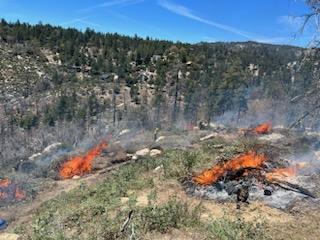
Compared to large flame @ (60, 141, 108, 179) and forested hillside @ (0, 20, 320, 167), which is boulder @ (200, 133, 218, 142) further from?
forested hillside @ (0, 20, 320, 167)

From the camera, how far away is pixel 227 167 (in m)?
14.8

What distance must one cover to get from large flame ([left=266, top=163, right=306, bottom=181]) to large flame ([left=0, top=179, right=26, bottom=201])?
10.9 meters

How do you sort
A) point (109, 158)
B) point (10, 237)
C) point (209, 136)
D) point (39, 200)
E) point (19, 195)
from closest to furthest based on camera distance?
point (10, 237) < point (39, 200) < point (19, 195) < point (109, 158) < point (209, 136)

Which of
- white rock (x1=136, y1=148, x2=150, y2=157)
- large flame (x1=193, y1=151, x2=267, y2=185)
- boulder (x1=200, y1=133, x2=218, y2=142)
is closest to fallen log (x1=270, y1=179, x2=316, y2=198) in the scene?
large flame (x1=193, y1=151, x2=267, y2=185)

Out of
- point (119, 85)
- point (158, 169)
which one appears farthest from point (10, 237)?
point (119, 85)

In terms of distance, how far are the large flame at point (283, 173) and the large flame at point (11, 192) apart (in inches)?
431

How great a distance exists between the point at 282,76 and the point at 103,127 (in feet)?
111

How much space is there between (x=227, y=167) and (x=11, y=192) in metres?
10.7

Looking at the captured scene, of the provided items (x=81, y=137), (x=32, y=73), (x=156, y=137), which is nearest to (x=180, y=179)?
(x=156, y=137)

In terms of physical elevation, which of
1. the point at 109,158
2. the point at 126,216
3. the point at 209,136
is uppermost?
the point at 126,216

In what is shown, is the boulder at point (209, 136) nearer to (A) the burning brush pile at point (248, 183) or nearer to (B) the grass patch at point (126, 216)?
(B) the grass patch at point (126, 216)

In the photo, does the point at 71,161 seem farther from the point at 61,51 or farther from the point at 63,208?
the point at 61,51

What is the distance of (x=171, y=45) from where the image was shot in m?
94.2

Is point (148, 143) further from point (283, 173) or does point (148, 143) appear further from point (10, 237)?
point (10, 237)
